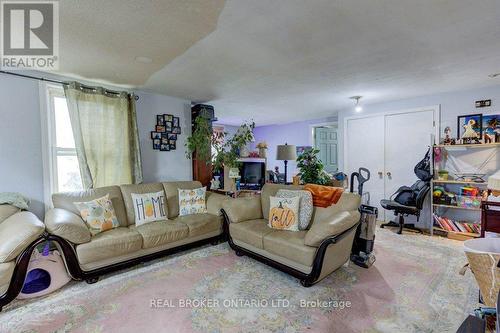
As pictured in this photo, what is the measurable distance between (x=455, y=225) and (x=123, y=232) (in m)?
4.69

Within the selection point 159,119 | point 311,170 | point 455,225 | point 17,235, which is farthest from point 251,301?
point 455,225

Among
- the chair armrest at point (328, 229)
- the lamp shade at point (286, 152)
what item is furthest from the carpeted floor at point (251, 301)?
the lamp shade at point (286, 152)

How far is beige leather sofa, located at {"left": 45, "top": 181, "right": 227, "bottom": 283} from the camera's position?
231 cm

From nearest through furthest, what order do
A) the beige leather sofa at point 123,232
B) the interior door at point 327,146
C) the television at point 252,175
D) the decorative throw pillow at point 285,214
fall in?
the beige leather sofa at point 123,232, the decorative throw pillow at point 285,214, the television at point 252,175, the interior door at point 327,146

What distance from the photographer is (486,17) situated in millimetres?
1776

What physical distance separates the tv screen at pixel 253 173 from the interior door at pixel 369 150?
1.96m

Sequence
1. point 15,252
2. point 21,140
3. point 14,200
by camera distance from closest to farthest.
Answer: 1. point 15,252
2. point 14,200
3. point 21,140

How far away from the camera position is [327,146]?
6289 mm

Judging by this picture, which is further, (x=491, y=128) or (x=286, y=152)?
(x=286, y=152)

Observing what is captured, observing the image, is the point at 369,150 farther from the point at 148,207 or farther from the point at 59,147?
the point at 59,147

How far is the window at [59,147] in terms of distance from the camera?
2.99 m

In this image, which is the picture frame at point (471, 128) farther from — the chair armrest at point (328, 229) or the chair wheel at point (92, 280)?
the chair wheel at point (92, 280)

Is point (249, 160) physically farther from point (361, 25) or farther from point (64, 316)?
point (64, 316)

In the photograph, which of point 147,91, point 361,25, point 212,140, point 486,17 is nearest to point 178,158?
point 212,140
